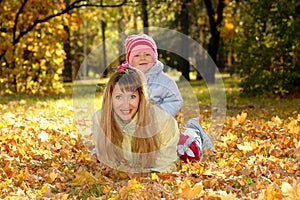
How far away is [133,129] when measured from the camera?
4.59 m

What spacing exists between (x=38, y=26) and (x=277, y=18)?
6652 mm

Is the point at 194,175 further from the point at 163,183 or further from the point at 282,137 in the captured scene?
the point at 282,137

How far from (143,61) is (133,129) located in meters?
1.15

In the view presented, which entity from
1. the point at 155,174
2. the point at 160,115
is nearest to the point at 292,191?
the point at 155,174

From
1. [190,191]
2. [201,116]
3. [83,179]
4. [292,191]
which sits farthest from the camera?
[201,116]

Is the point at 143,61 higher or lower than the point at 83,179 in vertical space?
higher

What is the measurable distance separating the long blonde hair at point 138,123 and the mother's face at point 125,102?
0.03 m

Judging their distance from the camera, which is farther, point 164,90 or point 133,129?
point 164,90

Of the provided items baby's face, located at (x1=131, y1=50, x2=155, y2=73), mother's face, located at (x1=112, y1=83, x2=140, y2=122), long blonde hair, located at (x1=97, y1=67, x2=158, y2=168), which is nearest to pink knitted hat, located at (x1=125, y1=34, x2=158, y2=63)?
baby's face, located at (x1=131, y1=50, x2=155, y2=73)

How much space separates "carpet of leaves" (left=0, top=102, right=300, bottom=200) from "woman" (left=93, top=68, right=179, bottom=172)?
0.15m

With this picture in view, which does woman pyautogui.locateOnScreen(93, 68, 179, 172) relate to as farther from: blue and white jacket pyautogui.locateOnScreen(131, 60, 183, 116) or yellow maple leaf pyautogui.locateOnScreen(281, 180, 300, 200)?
yellow maple leaf pyautogui.locateOnScreen(281, 180, 300, 200)

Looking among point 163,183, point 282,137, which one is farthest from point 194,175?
point 282,137

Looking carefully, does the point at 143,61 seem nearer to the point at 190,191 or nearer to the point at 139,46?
the point at 139,46

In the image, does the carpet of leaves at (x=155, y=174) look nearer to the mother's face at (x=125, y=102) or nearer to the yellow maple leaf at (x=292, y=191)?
the yellow maple leaf at (x=292, y=191)
